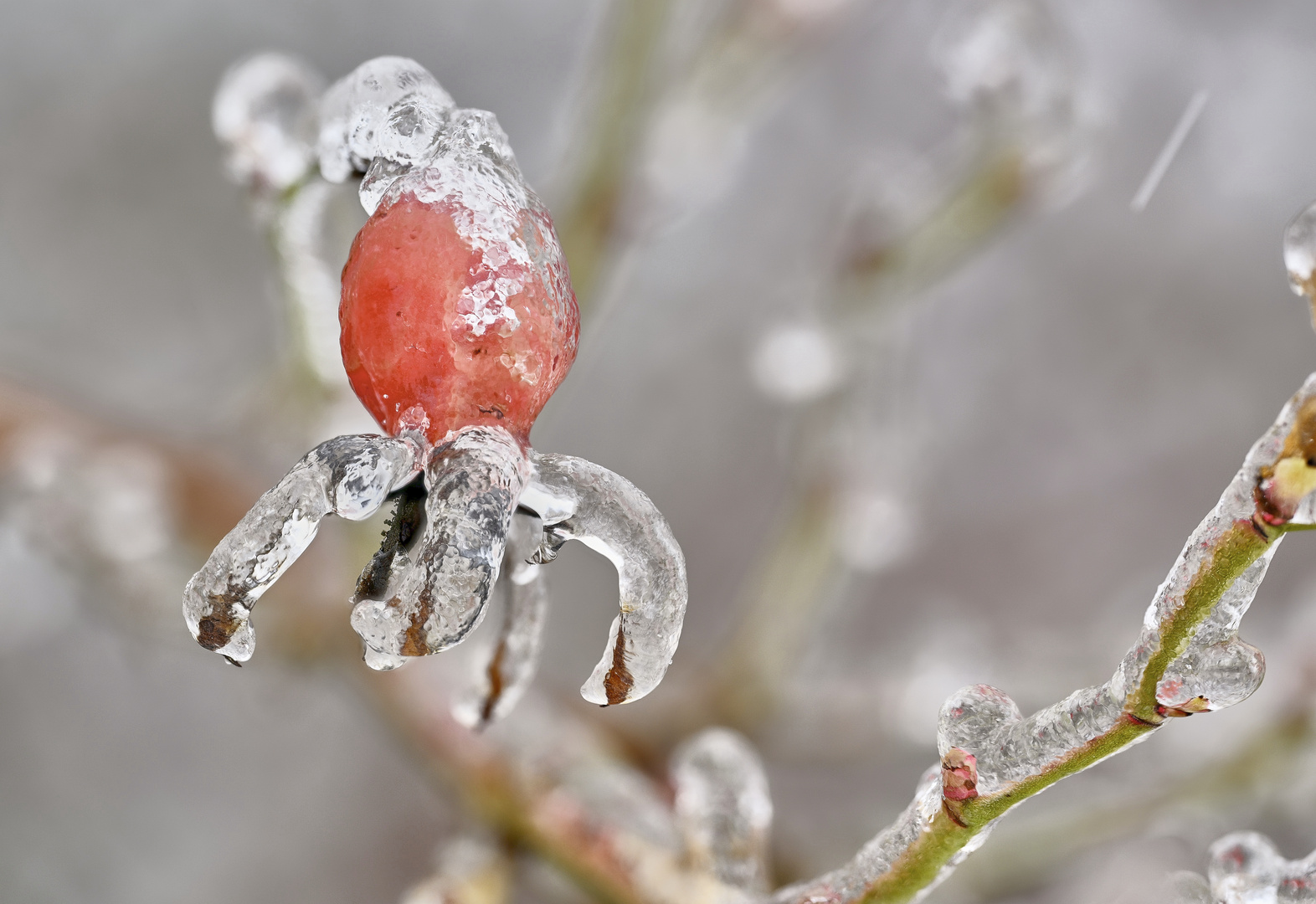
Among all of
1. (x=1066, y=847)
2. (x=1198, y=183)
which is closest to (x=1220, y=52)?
(x=1198, y=183)

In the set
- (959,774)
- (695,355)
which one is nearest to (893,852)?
(959,774)

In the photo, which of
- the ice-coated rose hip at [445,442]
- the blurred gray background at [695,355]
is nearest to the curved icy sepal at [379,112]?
the ice-coated rose hip at [445,442]

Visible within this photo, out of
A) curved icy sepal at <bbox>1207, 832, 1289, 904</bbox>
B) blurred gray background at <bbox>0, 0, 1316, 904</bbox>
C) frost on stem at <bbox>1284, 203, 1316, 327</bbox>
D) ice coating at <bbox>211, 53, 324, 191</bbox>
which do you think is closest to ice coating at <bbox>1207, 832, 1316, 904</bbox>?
curved icy sepal at <bbox>1207, 832, 1289, 904</bbox>

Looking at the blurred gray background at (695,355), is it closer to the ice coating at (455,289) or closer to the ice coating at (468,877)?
the ice coating at (468,877)

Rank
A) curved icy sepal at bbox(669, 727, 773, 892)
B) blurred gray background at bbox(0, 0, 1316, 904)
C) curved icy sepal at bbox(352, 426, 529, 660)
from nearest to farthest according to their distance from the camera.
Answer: curved icy sepal at bbox(352, 426, 529, 660) → curved icy sepal at bbox(669, 727, 773, 892) → blurred gray background at bbox(0, 0, 1316, 904)

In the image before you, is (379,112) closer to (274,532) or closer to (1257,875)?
(274,532)

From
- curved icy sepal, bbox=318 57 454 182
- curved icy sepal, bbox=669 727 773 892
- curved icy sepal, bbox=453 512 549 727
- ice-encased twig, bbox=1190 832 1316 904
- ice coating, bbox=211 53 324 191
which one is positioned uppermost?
Answer: ice coating, bbox=211 53 324 191

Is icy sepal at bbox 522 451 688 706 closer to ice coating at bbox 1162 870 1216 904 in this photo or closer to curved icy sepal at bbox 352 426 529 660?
curved icy sepal at bbox 352 426 529 660
